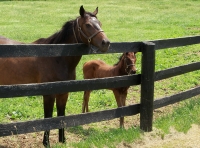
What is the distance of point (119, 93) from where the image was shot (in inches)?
303

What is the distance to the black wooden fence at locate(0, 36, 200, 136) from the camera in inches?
197

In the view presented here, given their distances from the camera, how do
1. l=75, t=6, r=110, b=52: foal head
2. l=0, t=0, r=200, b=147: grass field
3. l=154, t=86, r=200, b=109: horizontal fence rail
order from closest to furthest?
l=75, t=6, r=110, b=52: foal head → l=154, t=86, r=200, b=109: horizontal fence rail → l=0, t=0, r=200, b=147: grass field

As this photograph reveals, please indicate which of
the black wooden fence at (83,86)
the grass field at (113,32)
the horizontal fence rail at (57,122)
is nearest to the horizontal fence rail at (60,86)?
the black wooden fence at (83,86)

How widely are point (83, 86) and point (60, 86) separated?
0.39m

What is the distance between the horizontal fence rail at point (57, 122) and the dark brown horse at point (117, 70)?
4.40 ft

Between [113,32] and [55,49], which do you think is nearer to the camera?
[55,49]

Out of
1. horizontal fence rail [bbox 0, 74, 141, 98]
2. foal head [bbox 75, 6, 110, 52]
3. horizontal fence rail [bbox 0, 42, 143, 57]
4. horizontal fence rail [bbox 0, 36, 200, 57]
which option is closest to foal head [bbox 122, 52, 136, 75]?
horizontal fence rail [bbox 0, 36, 200, 57]

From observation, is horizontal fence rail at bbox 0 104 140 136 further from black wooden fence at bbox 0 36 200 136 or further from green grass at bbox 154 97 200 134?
green grass at bbox 154 97 200 134

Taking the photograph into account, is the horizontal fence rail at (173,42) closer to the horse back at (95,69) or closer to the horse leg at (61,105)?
the horse leg at (61,105)

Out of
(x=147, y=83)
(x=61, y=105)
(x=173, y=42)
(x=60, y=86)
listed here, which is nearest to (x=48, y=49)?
(x=60, y=86)

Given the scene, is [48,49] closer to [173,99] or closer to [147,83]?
[147,83]

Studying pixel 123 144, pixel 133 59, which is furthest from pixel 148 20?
pixel 123 144

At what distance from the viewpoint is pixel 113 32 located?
21.9m

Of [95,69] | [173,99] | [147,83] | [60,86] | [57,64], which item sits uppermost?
[57,64]
